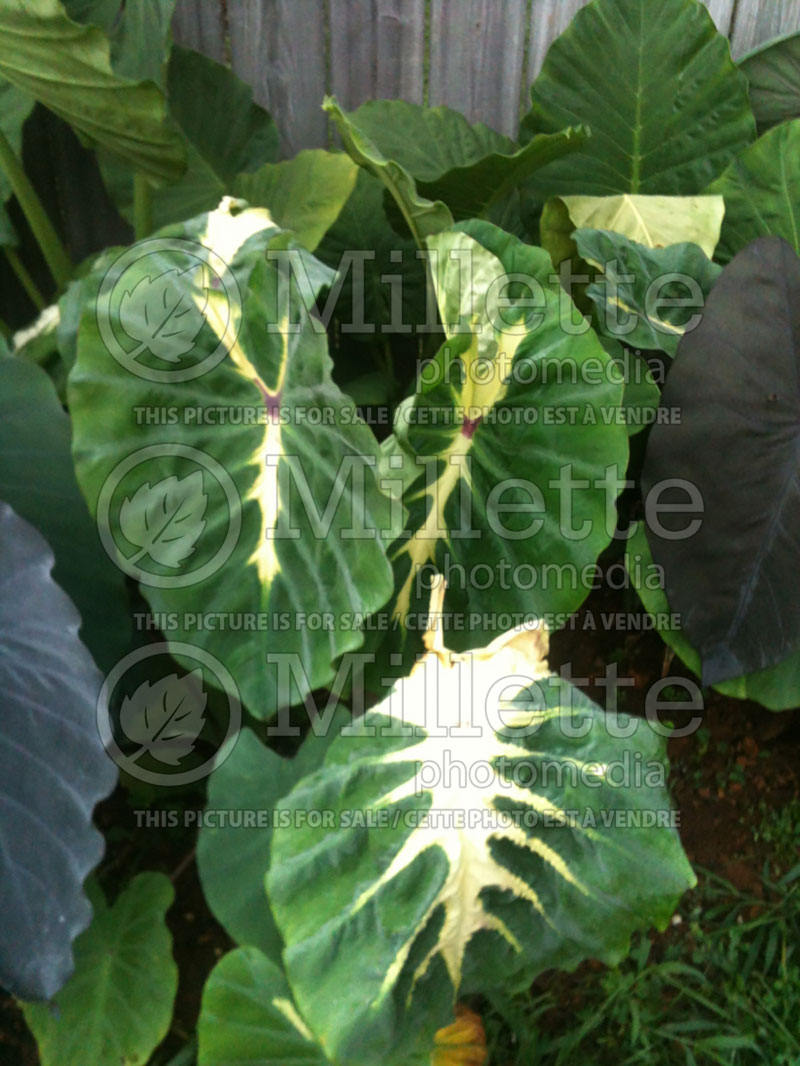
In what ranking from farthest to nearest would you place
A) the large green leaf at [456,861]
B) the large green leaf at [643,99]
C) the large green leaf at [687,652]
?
the large green leaf at [643,99] → the large green leaf at [687,652] → the large green leaf at [456,861]

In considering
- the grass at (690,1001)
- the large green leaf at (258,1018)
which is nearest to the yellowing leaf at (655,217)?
the grass at (690,1001)

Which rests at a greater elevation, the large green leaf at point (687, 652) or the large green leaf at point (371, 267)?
the large green leaf at point (371, 267)

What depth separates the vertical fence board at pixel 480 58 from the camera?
1495mm

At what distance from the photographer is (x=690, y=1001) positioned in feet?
4.10

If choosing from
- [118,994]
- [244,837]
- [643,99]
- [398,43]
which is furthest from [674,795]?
[398,43]

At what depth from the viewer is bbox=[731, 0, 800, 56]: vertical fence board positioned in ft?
4.92

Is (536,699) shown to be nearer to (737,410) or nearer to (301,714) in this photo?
(737,410)

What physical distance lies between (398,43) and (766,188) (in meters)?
0.70

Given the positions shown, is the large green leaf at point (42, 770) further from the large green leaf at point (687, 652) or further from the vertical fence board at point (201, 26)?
the vertical fence board at point (201, 26)

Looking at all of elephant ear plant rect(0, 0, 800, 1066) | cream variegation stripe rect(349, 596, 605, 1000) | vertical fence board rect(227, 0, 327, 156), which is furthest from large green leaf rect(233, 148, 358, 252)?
cream variegation stripe rect(349, 596, 605, 1000)

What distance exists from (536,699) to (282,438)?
0.38 meters

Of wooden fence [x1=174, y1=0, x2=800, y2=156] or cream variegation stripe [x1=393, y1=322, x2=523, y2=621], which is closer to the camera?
cream variegation stripe [x1=393, y1=322, x2=523, y2=621]

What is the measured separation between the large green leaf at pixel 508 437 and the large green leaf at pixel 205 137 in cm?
71

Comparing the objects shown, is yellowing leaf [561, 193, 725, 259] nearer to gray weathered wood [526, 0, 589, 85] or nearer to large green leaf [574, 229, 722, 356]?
large green leaf [574, 229, 722, 356]
